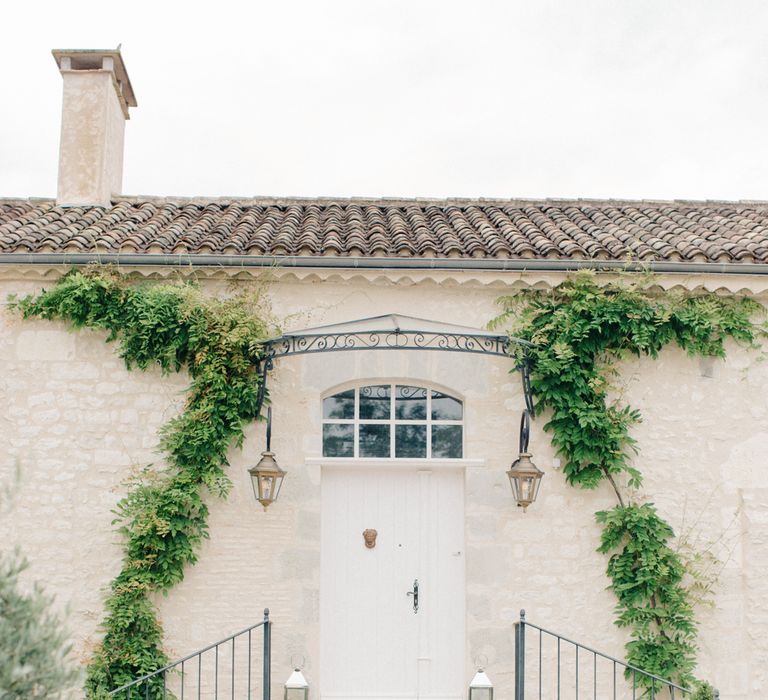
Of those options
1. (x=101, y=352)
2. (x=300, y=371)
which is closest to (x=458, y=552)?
(x=300, y=371)

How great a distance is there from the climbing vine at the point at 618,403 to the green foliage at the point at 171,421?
8.53 ft

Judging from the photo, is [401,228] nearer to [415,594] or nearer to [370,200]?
[370,200]

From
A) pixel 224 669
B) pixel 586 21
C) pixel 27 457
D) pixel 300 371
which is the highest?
pixel 586 21

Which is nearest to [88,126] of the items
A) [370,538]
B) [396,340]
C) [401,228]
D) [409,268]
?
[401,228]

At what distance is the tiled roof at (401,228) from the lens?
8.64 meters

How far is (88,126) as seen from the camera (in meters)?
11.0

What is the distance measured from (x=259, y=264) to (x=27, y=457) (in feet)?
9.26

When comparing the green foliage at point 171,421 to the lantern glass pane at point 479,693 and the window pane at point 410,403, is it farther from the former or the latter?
the lantern glass pane at point 479,693

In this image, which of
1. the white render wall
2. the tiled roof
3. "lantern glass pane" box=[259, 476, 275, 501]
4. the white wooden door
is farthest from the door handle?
the tiled roof

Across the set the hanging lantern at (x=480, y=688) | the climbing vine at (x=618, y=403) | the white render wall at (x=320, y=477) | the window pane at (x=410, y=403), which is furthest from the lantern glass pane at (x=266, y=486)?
the climbing vine at (x=618, y=403)

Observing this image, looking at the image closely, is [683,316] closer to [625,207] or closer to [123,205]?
[625,207]

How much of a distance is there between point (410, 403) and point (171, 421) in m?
2.27

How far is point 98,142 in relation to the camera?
433 inches

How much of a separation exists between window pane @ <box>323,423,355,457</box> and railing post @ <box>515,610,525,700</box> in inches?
87.5
